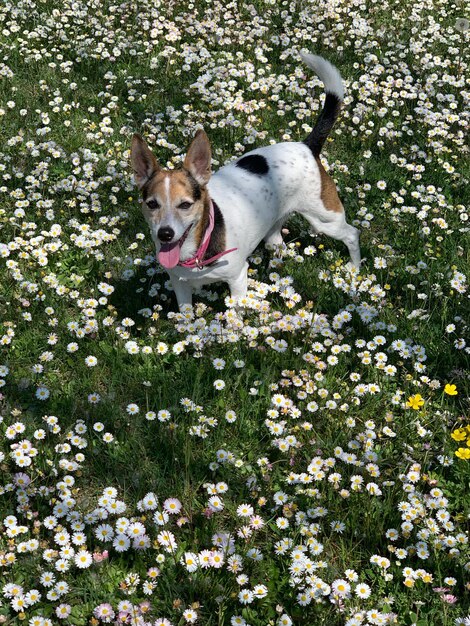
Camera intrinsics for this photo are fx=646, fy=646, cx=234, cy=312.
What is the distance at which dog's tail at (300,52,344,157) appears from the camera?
549 cm

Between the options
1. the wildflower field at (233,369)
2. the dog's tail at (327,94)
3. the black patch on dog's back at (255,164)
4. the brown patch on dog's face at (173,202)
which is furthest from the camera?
the dog's tail at (327,94)

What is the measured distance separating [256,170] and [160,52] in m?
3.85

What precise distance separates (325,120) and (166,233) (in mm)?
2092

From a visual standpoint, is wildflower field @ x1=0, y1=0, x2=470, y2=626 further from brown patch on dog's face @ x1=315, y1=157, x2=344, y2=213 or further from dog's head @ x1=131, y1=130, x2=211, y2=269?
dog's head @ x1=131, y1=130, x2=211, y2=269

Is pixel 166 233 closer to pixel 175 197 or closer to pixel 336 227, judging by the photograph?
pixel 175 197

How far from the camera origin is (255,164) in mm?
5441

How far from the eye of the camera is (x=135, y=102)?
7.70m

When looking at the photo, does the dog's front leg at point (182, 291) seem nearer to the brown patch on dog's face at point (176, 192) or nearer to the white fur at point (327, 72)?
the brown patch on dog's face at point (176, 192)

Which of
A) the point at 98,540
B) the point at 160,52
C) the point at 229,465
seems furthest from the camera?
the point at 160,52

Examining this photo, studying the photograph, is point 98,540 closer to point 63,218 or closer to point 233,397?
point 233,397

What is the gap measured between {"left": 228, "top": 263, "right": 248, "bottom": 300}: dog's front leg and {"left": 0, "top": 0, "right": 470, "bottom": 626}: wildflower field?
11cm

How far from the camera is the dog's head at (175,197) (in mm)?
4484

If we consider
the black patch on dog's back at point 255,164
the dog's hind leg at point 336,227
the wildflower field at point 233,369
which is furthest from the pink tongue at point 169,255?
the dog's hind leg at point 336,227

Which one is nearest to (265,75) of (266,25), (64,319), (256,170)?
(266,25)
